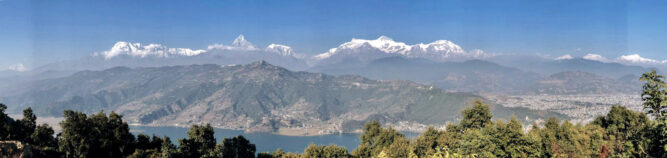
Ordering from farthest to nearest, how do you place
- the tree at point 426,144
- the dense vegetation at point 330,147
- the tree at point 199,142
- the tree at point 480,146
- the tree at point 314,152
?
1. the tree at point 426,144
2. the tree at point 314,152
3. the tree at point 199,142
4. the tree at point 480,146
5. the dense vegetation at point 330,147

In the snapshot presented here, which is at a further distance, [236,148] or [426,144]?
[236,148]

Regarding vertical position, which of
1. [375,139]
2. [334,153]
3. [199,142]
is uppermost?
[199,142]

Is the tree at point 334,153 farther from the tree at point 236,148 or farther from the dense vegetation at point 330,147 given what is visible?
the tree at point 236,148

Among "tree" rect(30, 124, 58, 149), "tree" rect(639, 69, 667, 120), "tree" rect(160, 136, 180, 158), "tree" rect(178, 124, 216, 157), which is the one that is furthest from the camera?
"tree" rect(178, 124, 216, 157)

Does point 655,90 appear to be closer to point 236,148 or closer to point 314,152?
point 314,152

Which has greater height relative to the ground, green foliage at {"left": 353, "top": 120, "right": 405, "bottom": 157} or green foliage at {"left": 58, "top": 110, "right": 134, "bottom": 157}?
green foliage at {"left": 58, "top": 110, "right": 134, "bottom": 157}

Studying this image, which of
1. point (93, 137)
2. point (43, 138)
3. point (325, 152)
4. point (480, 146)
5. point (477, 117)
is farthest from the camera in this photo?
point (477, 117)

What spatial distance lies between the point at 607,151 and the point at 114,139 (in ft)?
197

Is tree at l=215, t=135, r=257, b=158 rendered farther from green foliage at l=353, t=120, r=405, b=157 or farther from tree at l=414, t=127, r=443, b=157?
tree at l=414, t=127, r=443, b=157

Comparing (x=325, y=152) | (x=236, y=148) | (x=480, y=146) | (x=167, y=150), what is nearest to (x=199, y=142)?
(x=167, y=150)

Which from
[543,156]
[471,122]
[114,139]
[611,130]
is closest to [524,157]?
[543,156]

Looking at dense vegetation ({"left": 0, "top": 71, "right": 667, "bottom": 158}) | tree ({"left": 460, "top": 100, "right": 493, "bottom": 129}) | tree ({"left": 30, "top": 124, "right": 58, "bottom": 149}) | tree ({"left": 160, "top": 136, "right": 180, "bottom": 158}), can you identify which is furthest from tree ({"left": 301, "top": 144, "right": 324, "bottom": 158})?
tree ({"left": 30, "top": 124, "right": 58, "bottom": 149})

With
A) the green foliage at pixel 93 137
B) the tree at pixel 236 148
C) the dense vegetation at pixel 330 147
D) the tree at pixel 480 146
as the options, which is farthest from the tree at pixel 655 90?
the tree at pixel 236 148

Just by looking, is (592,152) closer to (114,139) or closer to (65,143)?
(114,139)
